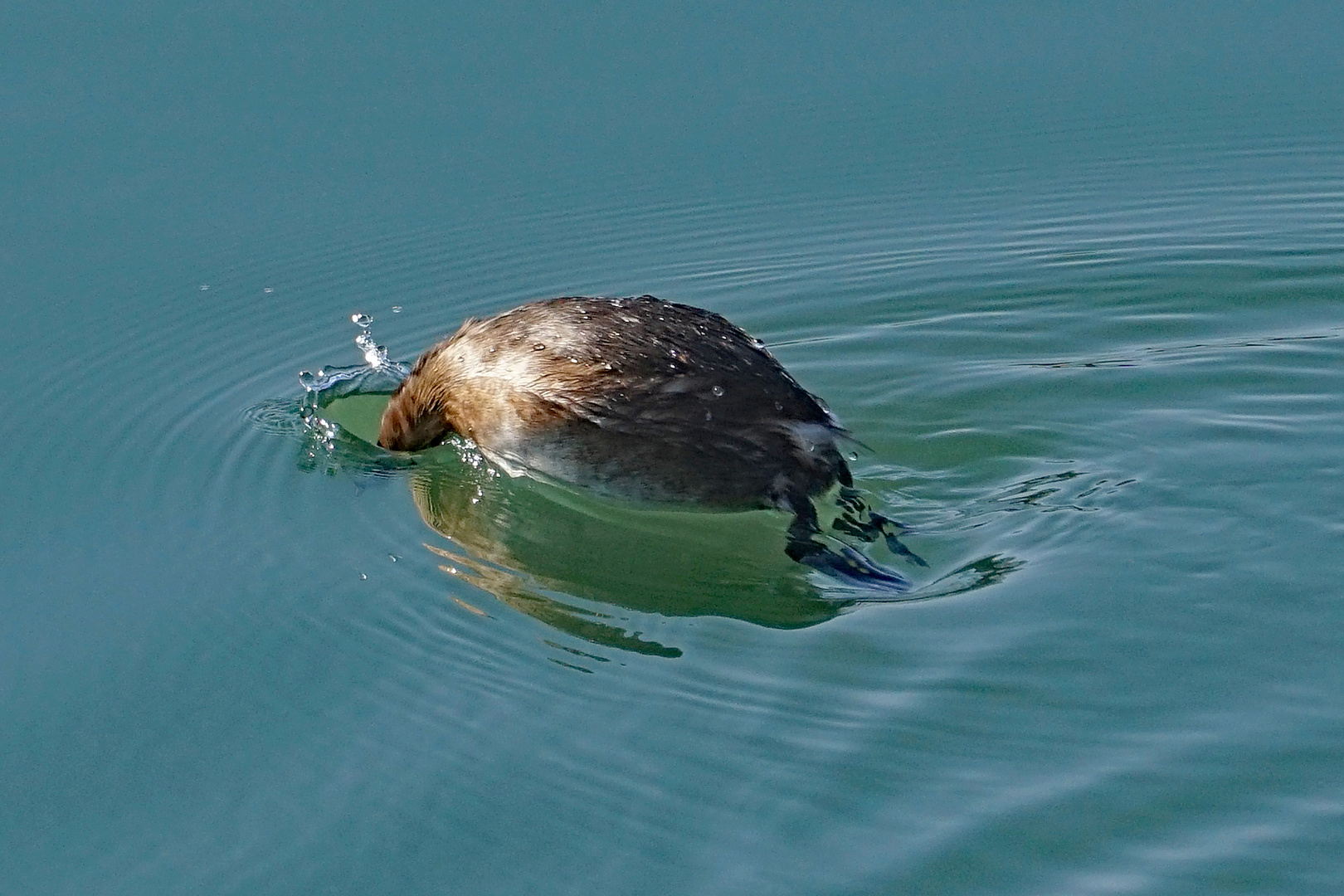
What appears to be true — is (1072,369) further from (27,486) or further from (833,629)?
(27,486)

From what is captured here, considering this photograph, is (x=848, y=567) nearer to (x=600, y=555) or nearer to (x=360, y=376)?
(x=600, y=555)

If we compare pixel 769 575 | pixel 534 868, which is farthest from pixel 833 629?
pixel 534 868

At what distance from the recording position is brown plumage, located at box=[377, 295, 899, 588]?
683 centimetres

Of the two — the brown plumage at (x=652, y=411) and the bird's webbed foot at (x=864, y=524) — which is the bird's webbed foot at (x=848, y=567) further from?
the bird's webbed foot at (x=864, y=524)

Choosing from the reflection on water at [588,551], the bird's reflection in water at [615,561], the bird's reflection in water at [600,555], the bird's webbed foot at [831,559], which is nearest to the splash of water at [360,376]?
the reflection on water at [588,551]

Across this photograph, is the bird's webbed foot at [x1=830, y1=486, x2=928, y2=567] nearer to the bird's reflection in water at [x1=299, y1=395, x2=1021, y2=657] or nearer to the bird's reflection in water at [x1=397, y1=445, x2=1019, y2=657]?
the bird's reflection in water at [x1=299, y1=395, x2=1021, y2=657]

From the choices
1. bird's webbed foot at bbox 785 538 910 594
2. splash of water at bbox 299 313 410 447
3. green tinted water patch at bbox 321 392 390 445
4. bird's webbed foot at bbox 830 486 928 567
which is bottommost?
bird's webbed foot at bbox 785 538 910 594

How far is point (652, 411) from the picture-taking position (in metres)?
6.96

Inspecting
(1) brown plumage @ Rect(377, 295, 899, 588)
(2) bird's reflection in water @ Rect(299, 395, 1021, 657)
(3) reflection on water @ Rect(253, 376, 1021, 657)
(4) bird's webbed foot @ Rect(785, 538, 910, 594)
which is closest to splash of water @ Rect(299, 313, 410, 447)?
(3) reflection on water @ Rect(253, 376, 1021, 657)

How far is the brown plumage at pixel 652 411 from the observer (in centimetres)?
683

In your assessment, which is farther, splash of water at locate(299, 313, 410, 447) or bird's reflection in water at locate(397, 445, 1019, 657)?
splash of water at locate(299, 313, 410, 447)

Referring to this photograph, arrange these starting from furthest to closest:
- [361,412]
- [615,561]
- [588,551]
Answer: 1. [361,412]
2. [588,551]
3. [615,561]

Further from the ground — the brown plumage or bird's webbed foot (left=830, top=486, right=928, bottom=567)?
the brown plumage

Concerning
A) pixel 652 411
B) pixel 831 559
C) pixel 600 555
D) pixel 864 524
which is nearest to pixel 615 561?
pixel 600 555
